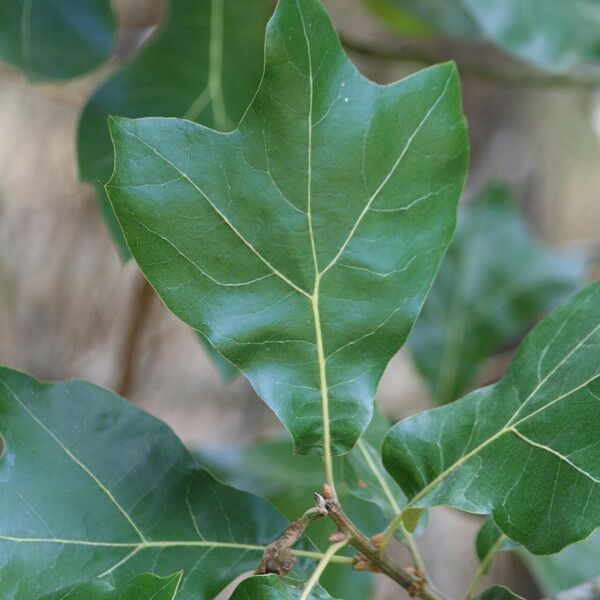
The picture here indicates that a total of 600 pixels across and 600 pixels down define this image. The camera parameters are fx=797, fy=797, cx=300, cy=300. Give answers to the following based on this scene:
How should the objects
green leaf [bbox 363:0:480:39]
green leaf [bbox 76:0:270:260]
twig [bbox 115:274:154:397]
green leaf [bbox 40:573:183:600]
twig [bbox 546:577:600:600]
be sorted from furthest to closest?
twig [bbox 115:274:154:397], green leaf [bbox 363:0:480:39], green leaf [bbox 76:0:270:260], twig [bbox 546:577:600:600], green leaf [bbox 40:573:183:600]

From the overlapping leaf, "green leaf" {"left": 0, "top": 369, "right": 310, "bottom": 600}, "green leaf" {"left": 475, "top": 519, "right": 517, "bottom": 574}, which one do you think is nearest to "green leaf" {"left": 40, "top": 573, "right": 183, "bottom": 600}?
"green leaf" {"left": 0, "top": 369, "right": 310, "bottom": 600}

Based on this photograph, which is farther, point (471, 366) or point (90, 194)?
point (90, 194)

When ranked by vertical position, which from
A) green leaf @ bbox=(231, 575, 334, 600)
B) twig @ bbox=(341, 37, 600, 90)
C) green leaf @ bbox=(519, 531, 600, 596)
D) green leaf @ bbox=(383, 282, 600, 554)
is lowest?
green leaf @ bbox=(519, 531, 600, 596)

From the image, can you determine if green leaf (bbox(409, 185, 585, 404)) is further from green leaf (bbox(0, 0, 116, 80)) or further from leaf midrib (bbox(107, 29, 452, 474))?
leaf midrib (bbox(107, 29, 452, 474))

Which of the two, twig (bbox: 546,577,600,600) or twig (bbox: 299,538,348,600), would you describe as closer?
twig (bbox: 299,538,348,600)

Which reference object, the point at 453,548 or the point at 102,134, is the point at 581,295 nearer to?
the point at 102,134

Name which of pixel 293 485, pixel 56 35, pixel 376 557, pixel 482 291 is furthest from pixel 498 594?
pixel 482 291

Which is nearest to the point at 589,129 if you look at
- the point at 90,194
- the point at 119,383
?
the point at 90,194
